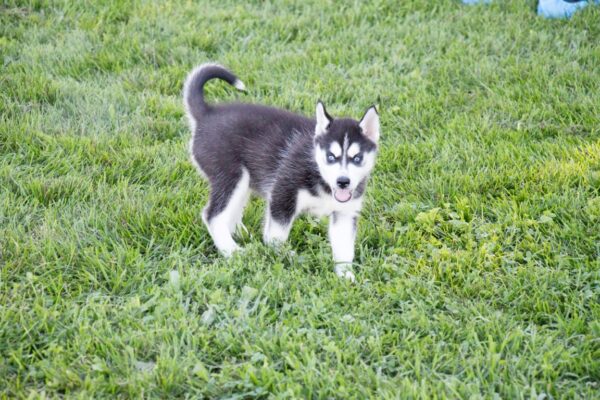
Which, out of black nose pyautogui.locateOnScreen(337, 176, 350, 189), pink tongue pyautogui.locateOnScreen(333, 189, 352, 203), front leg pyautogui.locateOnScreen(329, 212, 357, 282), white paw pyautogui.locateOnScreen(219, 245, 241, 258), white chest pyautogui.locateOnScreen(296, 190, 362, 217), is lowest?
white paw pyautogui.locateOnScreen(219, 245, 241, 258)

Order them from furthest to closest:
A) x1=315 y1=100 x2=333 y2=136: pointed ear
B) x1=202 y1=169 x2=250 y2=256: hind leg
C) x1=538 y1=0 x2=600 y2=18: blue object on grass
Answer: x1=538 y1=0 x2=600 y2=18: blue object on grass → x1=202 y1=169 x2=250 y2=256: hind leg → x1=315 y1=100 x2=333 y2=136: pointed ear

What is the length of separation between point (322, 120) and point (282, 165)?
1.39ft

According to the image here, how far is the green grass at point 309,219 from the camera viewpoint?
3.57 meters

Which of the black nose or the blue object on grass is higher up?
the blue object on grass


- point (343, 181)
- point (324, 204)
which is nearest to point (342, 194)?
point (343, 181)

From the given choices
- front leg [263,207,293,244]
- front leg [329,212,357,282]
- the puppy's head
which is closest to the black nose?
the puppy's head

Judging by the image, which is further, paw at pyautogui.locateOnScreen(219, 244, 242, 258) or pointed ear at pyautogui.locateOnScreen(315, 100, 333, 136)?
paw at pyautogui.locateOnScreen(219, 244, 242, 258)

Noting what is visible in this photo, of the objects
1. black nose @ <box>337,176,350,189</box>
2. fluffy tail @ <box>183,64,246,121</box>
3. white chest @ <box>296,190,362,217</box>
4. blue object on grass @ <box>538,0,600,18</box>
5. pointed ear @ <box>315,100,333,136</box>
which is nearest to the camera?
black nose @ <box>337,176,350,189</box>

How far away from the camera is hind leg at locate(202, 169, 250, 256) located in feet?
15.0

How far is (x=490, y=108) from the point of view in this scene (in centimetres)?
631

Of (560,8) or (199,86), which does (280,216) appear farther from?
(560,8)

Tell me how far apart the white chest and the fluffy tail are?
3.39 feet

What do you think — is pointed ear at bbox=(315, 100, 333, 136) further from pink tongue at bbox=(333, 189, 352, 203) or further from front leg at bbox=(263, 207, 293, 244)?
front leg at bbox=(263, 207, 293, 244)

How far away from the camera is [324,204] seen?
178 inches
